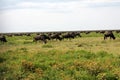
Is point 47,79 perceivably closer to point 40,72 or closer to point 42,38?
point 40,72

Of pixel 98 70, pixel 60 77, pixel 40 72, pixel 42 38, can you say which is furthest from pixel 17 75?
pixel 42 38

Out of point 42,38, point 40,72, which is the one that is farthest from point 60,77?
point 42,38

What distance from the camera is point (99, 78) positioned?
1157 centimetres

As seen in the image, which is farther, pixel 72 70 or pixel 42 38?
pixel 42 38

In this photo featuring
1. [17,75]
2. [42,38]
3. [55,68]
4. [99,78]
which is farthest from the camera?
[42,38]

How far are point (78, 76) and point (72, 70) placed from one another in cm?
133

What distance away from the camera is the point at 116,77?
11.6m

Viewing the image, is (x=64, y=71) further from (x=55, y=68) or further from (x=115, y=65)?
(x=115, y=65)

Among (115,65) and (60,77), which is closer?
(60,77)

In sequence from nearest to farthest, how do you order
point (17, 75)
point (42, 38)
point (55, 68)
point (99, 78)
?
point (99, 78) < point (17, 75) < point (55, 68) < point (42, 38)

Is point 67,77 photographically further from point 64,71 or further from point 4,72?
point 4,72

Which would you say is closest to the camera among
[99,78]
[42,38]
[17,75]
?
[99,78]

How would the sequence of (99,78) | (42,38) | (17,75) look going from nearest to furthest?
(99,78) → (17,75) → (42,38)

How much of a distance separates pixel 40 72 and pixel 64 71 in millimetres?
892
